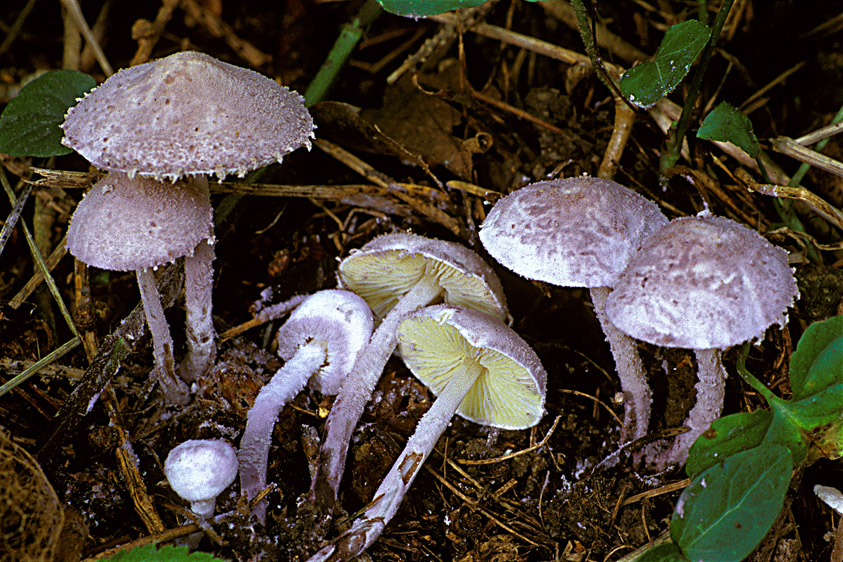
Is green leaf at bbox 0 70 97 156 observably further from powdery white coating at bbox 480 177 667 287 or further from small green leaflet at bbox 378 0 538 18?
powdery white coating at bbox 480 177 667 287

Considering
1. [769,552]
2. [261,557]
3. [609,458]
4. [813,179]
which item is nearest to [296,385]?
[261,557]

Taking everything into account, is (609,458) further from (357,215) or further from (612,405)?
(357,215)

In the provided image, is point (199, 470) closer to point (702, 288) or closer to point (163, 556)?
point (163, 556)

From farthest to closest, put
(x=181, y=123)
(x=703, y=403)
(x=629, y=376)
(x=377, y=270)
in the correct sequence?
(x=377, y=270)
(x=629, y=376)
(x=703, y=403)
(x=181, y=123)

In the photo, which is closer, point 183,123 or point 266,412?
point 183,123

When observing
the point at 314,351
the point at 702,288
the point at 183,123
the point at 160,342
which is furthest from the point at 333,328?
the point at 702,288
